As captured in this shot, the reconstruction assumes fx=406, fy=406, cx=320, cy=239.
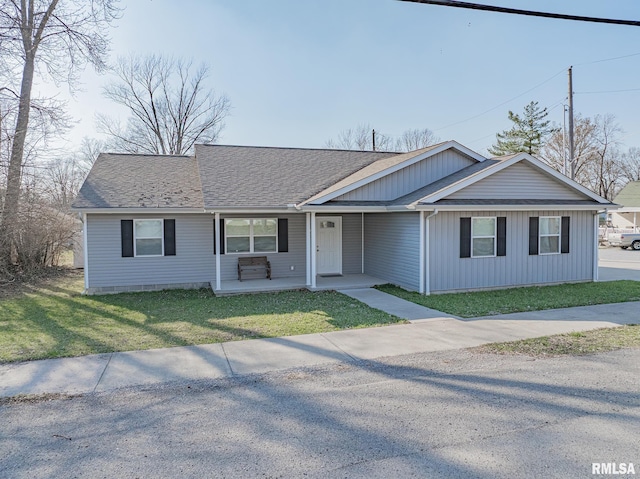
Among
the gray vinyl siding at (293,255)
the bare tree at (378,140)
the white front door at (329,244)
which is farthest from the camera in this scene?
the bare tree at (378,140)

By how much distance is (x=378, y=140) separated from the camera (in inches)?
1550

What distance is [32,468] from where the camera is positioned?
3.26m

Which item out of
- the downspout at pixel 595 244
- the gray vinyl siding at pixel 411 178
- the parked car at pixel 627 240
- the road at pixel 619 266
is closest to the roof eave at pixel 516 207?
the downspout at pixel 595 244

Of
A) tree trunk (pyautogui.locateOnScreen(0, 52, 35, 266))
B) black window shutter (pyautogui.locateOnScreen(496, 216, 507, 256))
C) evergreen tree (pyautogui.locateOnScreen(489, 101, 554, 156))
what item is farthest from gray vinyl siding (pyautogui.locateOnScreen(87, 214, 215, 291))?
evergreen tree (pyautogui.locateOnScreen(489, 101, 554, 156))

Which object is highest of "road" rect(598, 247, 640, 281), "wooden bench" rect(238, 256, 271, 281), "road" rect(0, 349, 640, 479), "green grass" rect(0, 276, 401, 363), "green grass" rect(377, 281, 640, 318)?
"wooden bench" rect(238, 256, 271, 281)

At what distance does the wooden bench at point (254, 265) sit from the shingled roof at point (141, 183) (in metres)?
2.22

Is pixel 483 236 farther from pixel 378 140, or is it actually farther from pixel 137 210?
pixel 378 140

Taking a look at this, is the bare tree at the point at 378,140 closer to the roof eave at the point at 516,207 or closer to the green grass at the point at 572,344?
the roof eave at the point at 516,207

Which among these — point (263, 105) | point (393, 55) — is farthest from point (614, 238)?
point (263, 105)

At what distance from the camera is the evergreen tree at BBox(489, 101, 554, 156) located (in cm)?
3956

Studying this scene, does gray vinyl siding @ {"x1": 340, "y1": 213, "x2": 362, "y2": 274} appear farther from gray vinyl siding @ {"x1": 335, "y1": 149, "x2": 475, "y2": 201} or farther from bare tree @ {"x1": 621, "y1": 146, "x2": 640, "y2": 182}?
bare tree @ {"x1": 621, "y1": 146, "x2": 640, "y2": 182}

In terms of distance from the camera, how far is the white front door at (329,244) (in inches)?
553

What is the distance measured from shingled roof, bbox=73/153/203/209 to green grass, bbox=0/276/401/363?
2694 mm

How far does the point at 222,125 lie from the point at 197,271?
82.3 feet
